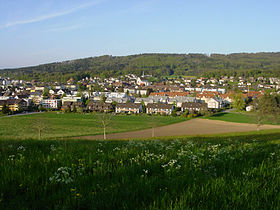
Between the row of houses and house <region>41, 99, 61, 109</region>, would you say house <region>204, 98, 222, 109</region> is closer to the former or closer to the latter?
the row of houses

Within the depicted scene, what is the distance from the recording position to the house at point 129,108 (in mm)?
94875

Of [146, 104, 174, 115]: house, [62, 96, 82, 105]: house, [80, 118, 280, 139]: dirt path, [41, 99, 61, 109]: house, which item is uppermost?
[62, 96, 82, 105]: house

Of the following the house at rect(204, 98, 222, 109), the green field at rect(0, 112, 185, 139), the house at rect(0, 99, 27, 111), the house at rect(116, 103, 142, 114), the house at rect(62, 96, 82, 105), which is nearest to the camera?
the green field at rect(0, 112, 185, 139)

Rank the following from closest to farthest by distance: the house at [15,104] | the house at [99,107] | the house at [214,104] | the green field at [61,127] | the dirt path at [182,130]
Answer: the dirt path at [182,130]
the green field at [61,127]
the house at [15,104]
the house at [99,107]
the house at [214,104]

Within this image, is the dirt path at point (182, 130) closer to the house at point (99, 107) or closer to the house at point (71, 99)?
the house at point (99, 107)

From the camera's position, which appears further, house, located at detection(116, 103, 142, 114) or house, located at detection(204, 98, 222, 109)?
house, located at detection(204, 98, 222, 109)

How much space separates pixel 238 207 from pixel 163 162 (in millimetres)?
2079

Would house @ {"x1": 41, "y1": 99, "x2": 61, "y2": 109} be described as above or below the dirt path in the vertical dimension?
above

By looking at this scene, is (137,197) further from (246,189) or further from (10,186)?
(10,186)

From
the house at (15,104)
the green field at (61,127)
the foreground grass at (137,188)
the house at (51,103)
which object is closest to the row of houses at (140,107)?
the house at (51,103)

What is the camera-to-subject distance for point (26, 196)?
114 inches

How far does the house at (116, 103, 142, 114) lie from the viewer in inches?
3735

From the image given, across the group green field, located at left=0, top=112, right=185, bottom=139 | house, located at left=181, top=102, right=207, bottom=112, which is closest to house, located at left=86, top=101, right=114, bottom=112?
green field, located at left=0, top=112, right=185, bottom=139

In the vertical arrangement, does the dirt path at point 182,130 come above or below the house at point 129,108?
below
